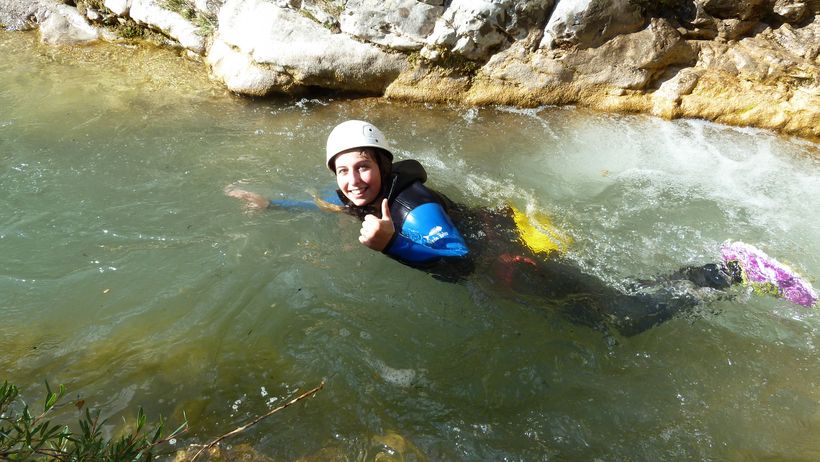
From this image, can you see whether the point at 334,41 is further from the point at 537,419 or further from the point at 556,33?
the point at 537,419

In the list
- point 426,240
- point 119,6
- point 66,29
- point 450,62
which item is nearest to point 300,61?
point 450,62

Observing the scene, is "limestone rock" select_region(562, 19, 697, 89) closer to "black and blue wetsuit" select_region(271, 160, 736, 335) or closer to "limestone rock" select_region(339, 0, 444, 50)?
"limestone rock" select_region(339, 0, 444, 50)

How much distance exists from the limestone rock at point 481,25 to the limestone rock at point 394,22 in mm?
143

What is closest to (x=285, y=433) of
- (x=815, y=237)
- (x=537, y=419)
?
(x=537, y=419)

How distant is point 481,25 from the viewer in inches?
257

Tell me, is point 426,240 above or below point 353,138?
below

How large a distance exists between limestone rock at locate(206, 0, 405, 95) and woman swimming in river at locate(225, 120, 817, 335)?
3143mm

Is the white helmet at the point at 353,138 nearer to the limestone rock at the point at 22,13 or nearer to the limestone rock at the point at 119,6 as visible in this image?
the limestone rock at the point at 119,6

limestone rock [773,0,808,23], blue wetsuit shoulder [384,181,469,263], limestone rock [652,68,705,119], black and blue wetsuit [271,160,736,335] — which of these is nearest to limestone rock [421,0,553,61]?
limestone rock [652,68,705,119]

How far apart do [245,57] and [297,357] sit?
16.6 ft

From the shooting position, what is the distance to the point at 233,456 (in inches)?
98.9

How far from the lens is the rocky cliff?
6.36 metres

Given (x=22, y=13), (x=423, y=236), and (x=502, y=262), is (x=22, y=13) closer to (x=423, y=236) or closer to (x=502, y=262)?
(x=423, y=236)

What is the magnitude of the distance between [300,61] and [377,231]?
4348 millimetres
